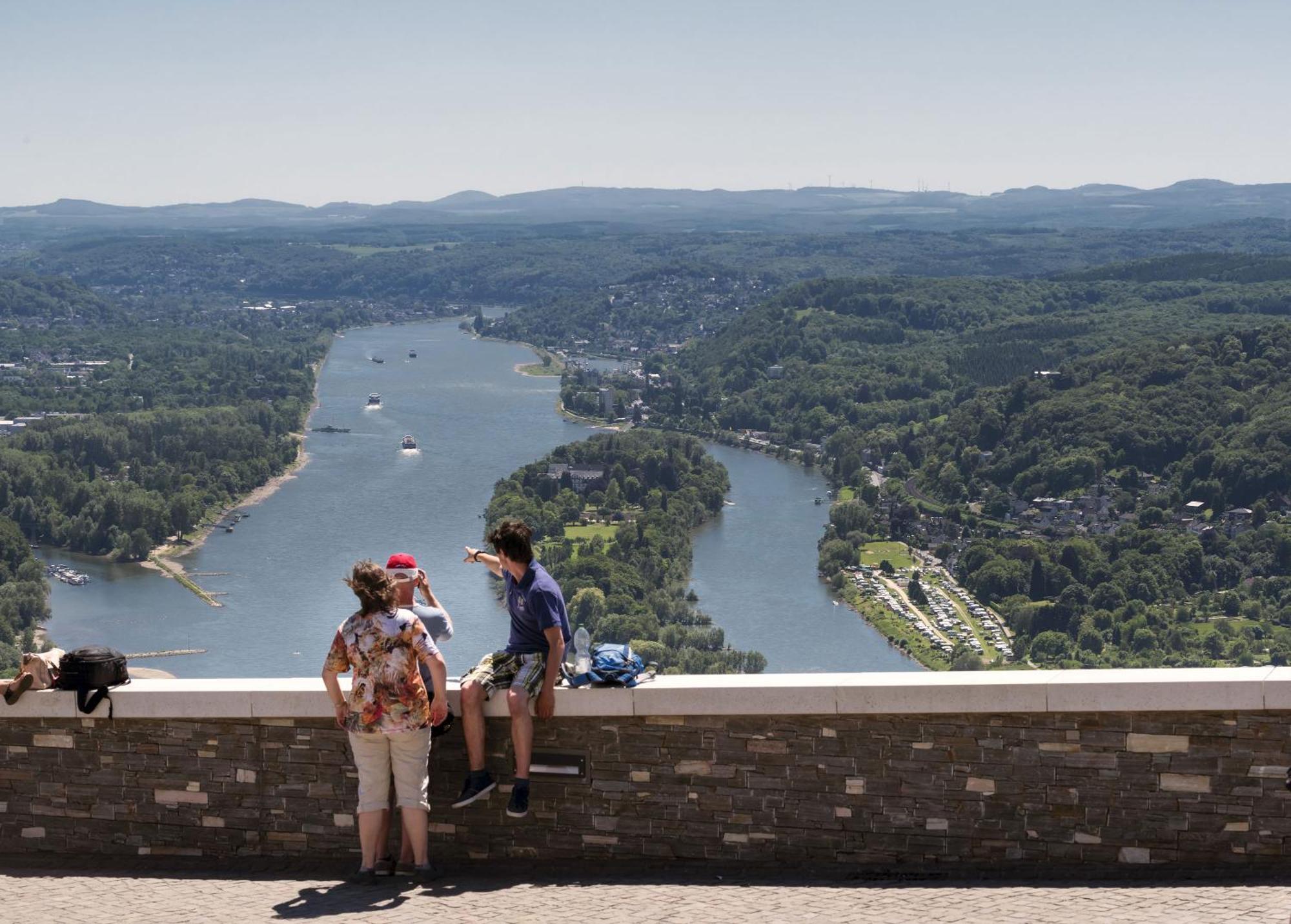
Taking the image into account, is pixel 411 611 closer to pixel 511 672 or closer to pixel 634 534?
pixel 511 672

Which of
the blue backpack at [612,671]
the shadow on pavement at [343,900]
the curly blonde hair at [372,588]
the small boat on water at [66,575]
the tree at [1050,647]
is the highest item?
the curly blonde hair at [372,588]

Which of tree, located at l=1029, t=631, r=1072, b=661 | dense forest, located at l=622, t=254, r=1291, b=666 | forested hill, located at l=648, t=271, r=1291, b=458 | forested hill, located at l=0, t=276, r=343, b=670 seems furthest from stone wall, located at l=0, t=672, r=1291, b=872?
forested hill, located at l=648, t=271, r=1291, b=458

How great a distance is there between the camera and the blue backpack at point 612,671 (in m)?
6.43

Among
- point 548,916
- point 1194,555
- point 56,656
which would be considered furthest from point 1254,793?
point 1194,555

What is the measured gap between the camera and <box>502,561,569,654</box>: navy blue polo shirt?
6242 millimetres

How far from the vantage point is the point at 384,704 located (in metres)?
6.09

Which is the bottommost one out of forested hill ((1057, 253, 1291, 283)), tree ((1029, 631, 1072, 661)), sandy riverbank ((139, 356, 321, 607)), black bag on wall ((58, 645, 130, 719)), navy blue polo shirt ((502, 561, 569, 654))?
sandy riverbank ((139, 356, 321, 607))

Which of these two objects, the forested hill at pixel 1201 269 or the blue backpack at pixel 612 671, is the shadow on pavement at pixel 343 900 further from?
the forested hill at pixel 1201 269

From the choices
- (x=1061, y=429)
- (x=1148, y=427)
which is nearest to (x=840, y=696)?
(x=1148, y=427)

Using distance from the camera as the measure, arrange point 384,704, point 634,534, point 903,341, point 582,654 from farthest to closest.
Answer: point 903,341 → point 634,534 → point 582,654 → point 384,704

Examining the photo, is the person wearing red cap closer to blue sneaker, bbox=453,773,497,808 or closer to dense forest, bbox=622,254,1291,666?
blue sneaker, bbox=453,773,497,808

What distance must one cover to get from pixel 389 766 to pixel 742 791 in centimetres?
122

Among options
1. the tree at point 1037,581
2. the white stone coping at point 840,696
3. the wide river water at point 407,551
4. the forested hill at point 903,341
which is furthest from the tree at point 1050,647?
the white stone coping at point 840,696

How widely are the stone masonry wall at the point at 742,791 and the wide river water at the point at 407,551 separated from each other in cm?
2733
